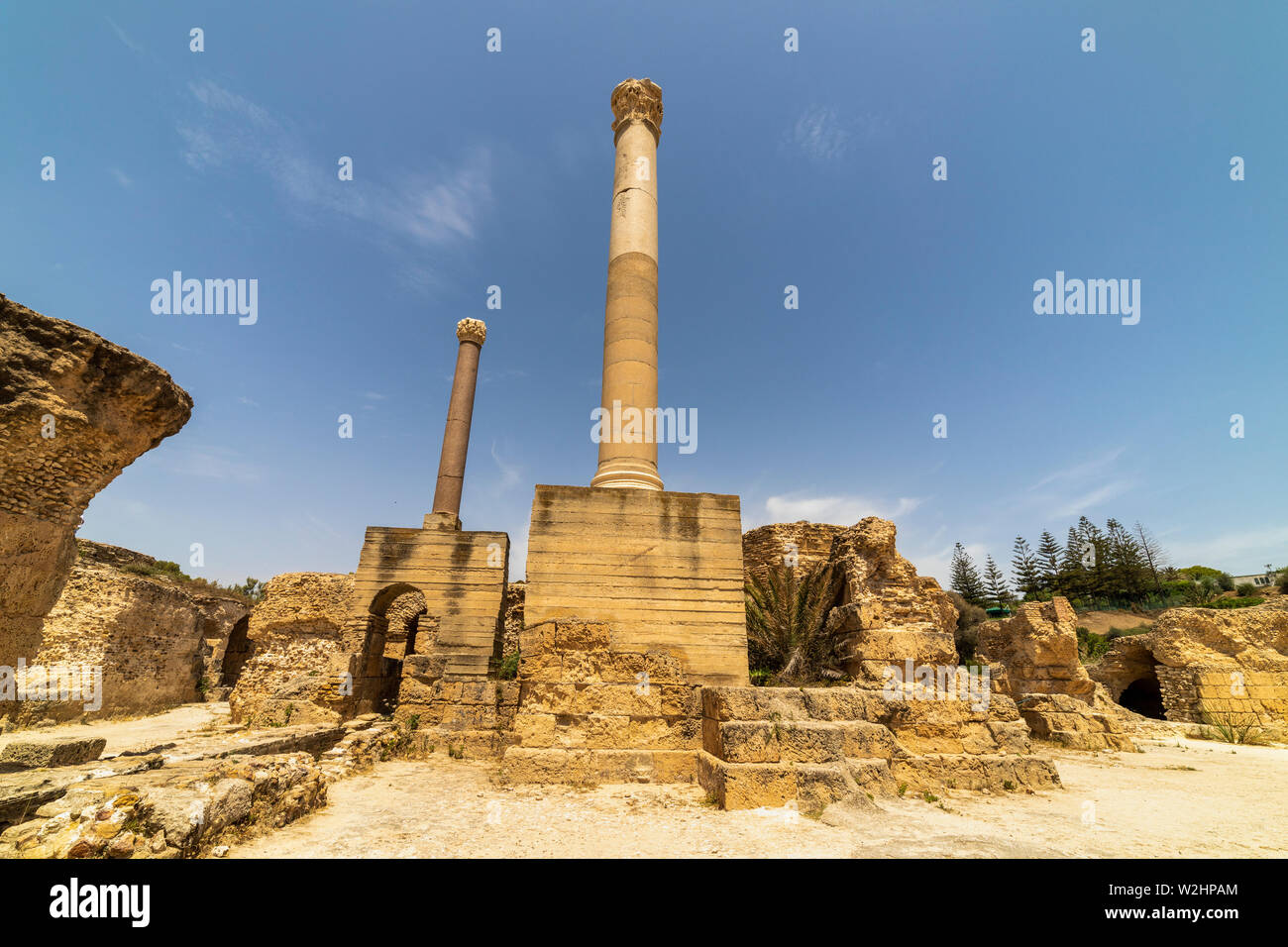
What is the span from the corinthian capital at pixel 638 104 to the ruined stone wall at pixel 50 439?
356 inches

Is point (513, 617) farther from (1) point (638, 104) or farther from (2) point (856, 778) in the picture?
(1) point (638, 104)

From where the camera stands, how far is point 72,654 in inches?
613

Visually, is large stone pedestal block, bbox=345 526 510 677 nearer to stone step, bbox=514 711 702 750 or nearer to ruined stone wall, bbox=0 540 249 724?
stone step, bbox=514 711 702 750

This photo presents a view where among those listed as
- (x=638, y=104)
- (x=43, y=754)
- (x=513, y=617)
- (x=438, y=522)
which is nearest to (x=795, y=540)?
(x=513, y=617)

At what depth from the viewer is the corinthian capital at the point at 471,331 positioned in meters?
17.7

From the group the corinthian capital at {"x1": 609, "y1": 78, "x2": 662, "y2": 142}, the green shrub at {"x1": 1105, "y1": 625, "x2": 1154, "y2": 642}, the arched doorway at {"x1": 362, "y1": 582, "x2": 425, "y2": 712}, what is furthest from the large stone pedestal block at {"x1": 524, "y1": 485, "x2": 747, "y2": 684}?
the green shrub at {"x1": 1105, "y1": 625, "x2": 1154, "y2": 642}

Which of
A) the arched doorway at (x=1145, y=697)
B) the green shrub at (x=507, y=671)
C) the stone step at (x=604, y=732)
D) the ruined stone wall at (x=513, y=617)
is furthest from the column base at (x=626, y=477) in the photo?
the arched doorway at (x=1145, y=697)

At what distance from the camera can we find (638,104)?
10320mm

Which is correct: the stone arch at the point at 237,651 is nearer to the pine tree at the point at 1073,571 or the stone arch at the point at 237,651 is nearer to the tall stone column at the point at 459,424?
the tall stone column at the point at 459,424

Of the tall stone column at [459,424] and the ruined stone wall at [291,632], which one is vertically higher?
the tall stone column at [459,424]

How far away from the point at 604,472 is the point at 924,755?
5323 mm

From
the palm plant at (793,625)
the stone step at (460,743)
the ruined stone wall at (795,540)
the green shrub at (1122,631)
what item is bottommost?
the green shrub at (1122,631)
